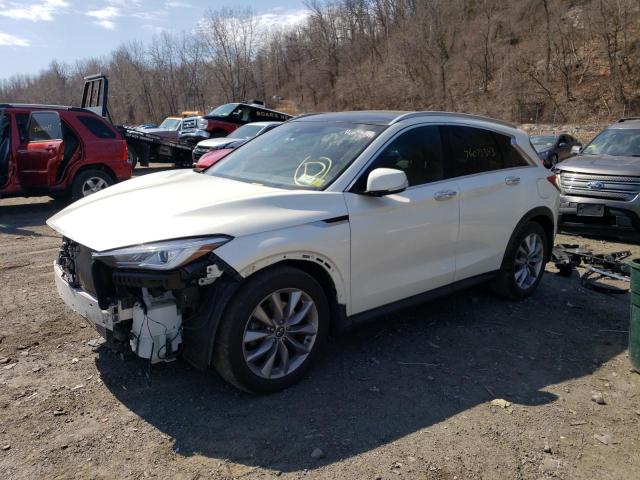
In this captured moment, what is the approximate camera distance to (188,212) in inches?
124

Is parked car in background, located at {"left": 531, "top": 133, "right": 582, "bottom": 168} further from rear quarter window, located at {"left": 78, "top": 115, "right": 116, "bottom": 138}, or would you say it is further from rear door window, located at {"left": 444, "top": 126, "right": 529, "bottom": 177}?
rear quarter window, located at {"left": 78, "top": 115, "right": 116, "bottom": 138}

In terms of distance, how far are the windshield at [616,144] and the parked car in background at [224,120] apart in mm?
11470

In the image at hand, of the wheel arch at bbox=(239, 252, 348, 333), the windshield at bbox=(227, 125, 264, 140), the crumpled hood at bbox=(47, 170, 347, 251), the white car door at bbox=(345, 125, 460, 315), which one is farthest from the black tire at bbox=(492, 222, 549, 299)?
the windshield at bbox=(227, 125, 264, 140)

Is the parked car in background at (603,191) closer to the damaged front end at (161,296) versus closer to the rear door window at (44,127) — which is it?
the damaged front end at (161,296)

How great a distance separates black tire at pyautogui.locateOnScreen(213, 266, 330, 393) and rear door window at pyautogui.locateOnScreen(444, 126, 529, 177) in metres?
1.84

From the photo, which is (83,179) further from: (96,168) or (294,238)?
(294,238)

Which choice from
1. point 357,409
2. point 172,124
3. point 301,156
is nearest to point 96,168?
point 301,156

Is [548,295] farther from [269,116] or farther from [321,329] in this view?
[269,116]

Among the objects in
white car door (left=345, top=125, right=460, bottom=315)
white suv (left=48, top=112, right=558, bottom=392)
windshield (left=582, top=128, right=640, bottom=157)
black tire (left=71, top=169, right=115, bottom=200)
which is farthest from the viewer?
black tire (left=71, top=169, right=115, bottom=200)

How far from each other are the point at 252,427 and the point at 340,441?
1.71ft

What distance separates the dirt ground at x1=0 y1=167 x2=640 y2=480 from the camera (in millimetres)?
2760

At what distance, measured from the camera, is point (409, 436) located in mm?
2994

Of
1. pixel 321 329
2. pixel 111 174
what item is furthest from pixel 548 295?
pixel 111 174

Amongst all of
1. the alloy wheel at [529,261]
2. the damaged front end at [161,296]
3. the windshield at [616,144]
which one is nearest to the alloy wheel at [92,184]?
the damaged front end at [161,296]
